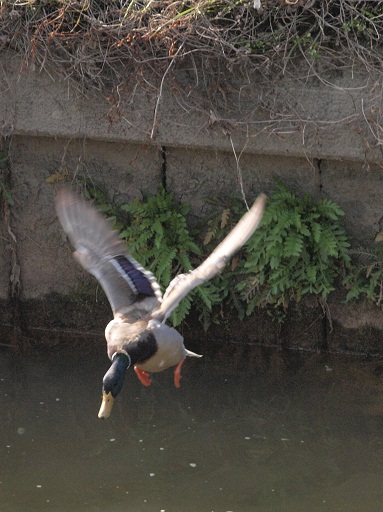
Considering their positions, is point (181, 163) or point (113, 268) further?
point (181, 163)

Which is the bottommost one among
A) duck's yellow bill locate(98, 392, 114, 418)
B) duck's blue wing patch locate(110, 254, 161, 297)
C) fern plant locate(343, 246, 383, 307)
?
duck's yellow bill locate(98, 392, 114, 418)

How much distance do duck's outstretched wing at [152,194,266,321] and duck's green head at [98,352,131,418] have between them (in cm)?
31

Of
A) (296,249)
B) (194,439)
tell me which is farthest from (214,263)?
(296,249)

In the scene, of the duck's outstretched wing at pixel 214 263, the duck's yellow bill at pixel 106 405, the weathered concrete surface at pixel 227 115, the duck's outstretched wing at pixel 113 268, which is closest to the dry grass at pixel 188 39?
the weathered concrete surface at pixel 227 115

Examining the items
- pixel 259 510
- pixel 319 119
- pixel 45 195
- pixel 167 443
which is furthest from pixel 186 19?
pixel 259 510

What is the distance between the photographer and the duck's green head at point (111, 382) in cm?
460

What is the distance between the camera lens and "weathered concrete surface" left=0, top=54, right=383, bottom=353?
5.78 metres

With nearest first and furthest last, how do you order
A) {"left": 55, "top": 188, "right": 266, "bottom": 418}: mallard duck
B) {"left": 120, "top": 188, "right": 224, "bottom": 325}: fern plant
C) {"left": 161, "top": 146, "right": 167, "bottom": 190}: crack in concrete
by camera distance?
{"left": 55, "top": 188, "right": 266, "bottom": 418}: mallard duck < {"left": 120, "top": 188, "right": 224, "bottom": 325}: fern plant < {"left": 161, "top": 146, "right": 167, "bottom": 190}: crack in concrete

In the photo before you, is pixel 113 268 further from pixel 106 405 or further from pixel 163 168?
pixel 163 168

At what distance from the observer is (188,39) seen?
18.9 feet

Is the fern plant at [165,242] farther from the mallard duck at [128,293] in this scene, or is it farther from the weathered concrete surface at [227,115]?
the mallard duck at [128,293]

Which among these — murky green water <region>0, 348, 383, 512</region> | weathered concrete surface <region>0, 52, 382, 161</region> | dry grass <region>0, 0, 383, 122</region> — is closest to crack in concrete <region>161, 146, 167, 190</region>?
weathered concrete surface <region>0, 52, 382, 161</region>

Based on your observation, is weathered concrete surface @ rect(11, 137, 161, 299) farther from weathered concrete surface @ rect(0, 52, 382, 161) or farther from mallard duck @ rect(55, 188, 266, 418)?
mallard duck @ rect(55, 188, 266, 418)

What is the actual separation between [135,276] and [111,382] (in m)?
0.59
